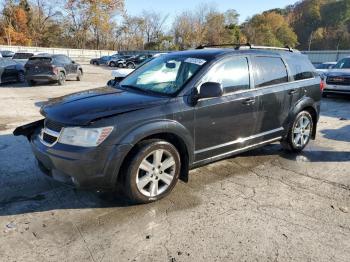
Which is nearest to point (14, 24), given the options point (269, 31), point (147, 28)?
point (147, 28)

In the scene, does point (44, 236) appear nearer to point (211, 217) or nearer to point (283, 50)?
point (211, 217)

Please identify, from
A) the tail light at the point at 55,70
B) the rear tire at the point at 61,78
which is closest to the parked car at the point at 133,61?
the rear tire at the point at 61,78

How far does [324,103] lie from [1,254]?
11480mm

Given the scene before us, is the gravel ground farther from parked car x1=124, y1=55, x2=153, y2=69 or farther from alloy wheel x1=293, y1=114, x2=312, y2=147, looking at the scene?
parked car x1=124, y1=55, x2=153, y2=69

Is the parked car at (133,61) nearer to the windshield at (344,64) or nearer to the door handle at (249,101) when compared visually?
the windshield at (344,64)

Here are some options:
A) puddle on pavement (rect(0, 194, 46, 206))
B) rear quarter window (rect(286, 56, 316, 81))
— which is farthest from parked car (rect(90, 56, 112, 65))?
puddle on pavement (rect(0, 194, 46, 206))

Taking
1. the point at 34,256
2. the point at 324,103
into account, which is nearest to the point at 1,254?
the point at 34,256

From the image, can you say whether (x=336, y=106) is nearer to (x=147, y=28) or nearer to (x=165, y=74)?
(x=165, y=74)

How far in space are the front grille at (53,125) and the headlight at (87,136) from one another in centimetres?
19

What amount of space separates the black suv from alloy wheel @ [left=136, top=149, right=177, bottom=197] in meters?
0.01

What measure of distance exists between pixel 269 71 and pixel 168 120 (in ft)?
6.92

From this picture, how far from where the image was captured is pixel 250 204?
4.16m

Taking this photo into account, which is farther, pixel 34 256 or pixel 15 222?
pixel 15 222

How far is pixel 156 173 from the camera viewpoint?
4.11 meters
